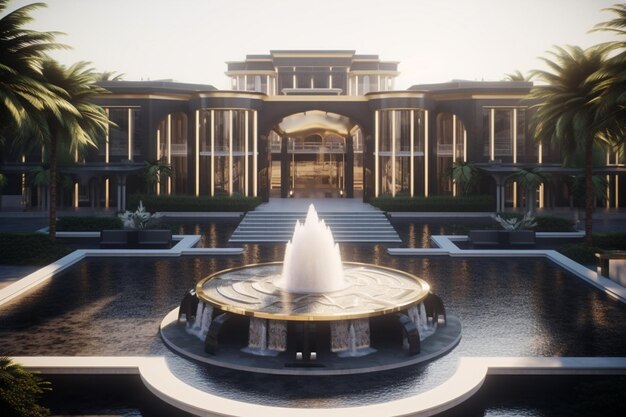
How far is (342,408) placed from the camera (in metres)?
11.4

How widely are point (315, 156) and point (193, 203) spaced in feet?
51.3

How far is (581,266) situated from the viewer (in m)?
24.6

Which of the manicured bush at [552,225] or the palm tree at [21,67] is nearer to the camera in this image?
the palm tree at [21,67]

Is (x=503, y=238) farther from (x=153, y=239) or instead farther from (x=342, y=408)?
(x=342, y=408)

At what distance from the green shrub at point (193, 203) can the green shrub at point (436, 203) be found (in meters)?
8.60

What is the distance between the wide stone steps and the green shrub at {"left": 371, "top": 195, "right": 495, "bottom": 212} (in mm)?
3144

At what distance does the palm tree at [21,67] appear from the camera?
21.4 m

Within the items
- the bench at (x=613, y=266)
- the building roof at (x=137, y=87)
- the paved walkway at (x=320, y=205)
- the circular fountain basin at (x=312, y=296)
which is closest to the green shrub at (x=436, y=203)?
the paved walkway at (x=320, y=205)

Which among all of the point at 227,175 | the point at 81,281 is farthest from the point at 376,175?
the point at 81,281

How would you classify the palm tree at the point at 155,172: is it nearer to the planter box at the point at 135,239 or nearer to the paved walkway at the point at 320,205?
the paved walkway at the point at 320,205

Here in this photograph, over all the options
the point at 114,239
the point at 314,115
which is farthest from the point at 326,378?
the point at 314,115

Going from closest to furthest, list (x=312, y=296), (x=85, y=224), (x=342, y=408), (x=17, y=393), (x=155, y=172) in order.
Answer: (x=17, y=393), (x=342, y=408), (x=312, y=296), (x=85, y=224), (x=155, y=172)

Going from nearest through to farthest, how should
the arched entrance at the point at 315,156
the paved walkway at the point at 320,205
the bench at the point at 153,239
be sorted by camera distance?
1. the bench at the point at 153,239
2. the paved walkway at the point at 320,205
3. the arched entrance at the point at 315,156

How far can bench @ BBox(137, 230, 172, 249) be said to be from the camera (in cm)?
2941
